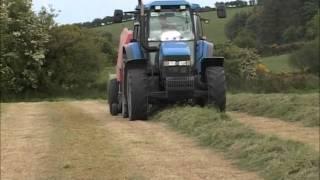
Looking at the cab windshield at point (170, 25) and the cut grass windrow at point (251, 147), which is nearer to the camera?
the cut grass windrow at point (251, 147)

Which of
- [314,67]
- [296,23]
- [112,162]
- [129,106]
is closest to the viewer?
[112,162]

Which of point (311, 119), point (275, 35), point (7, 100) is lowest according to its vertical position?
point (7, 100)

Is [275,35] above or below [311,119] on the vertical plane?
above

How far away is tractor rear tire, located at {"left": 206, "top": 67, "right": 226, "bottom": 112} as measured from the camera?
46.4 ft

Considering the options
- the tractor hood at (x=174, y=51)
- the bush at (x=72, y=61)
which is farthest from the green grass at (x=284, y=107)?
the bush at (x=72, y=61)

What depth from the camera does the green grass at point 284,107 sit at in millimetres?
13617

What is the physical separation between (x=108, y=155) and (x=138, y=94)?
482cm

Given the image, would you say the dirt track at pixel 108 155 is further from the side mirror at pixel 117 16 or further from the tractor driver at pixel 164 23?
the side mirror at pixel 117 16

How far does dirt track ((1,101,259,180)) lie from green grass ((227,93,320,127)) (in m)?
2.88

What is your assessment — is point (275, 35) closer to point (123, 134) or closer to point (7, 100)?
point (123, 134)

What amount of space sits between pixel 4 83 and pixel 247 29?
2906 centimetres

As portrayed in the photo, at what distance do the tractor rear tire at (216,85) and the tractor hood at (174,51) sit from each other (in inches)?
23.6

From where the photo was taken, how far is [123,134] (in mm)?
11539

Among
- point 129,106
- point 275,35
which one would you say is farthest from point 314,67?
point 275,35
